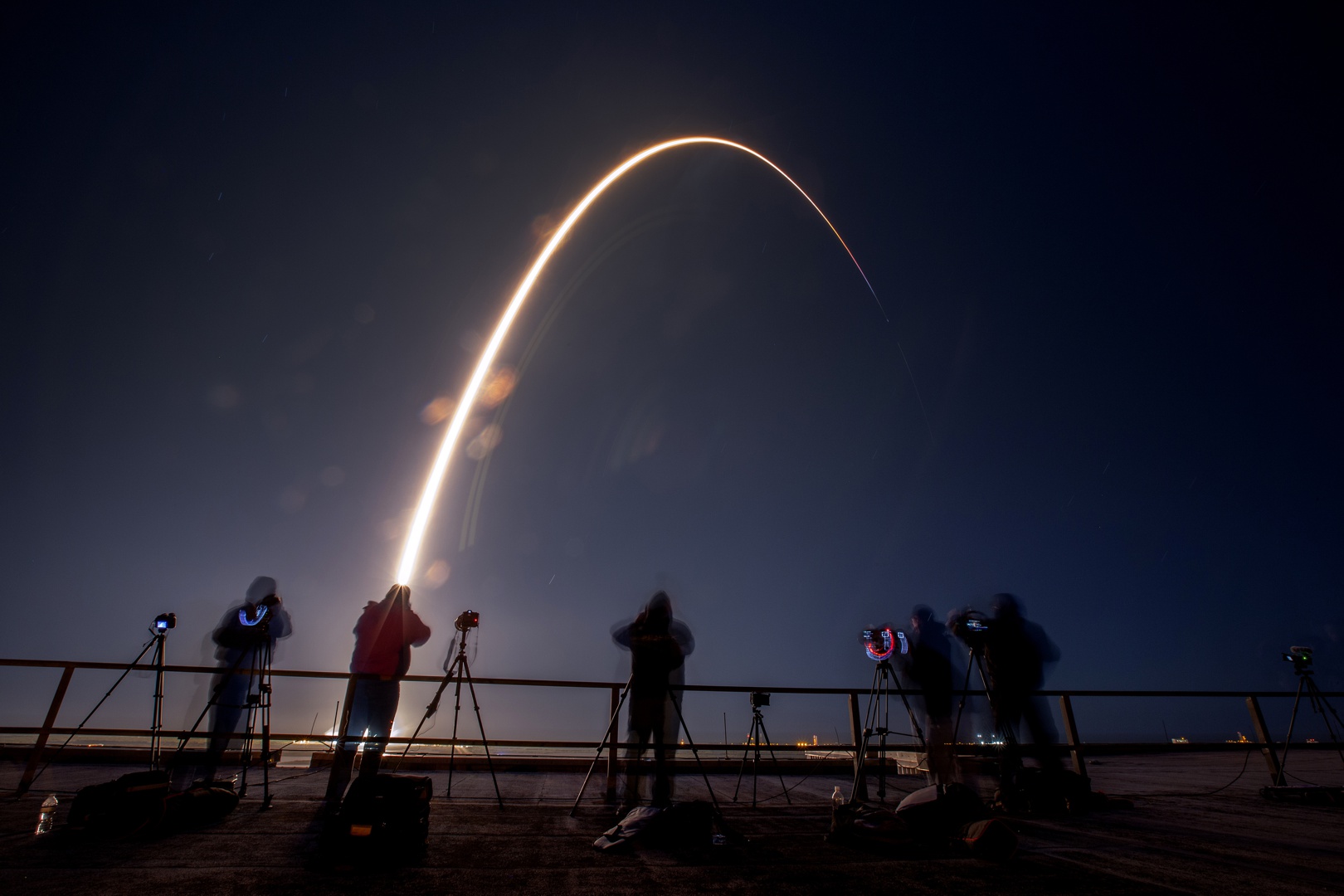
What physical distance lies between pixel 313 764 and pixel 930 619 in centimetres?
902

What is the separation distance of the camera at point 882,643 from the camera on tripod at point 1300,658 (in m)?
5.92

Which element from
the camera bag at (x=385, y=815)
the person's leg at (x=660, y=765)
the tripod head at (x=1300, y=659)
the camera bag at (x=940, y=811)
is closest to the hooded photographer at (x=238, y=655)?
the camera bag at (x=385, y=815)

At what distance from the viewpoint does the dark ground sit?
2971mm

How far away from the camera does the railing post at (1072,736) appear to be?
6492 millimetres

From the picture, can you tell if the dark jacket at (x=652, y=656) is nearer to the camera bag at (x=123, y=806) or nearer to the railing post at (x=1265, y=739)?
the camera bag at (x=123, y=806)

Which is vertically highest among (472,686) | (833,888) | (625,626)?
(625,626)

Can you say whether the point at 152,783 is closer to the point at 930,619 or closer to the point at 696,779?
the point at 696,779

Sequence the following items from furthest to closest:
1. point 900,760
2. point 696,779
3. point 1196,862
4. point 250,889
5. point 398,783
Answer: point 900,760
point 696,779
point 398,783
point 1196,862
point 250,889

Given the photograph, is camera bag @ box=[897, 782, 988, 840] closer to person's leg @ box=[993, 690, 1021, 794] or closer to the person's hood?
person's leg @ box=[993, 690, 1021, 794]

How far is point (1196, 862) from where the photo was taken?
3447 mm

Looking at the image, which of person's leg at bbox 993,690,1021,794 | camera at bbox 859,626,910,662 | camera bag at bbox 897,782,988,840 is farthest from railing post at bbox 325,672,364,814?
person's leg at bbox 993,690,1021,794

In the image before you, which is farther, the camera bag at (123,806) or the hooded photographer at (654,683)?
the hooded photographer at (654,683)

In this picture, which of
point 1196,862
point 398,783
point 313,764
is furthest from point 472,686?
point 1196,862

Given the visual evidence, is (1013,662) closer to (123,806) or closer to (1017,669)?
(1017,669)
